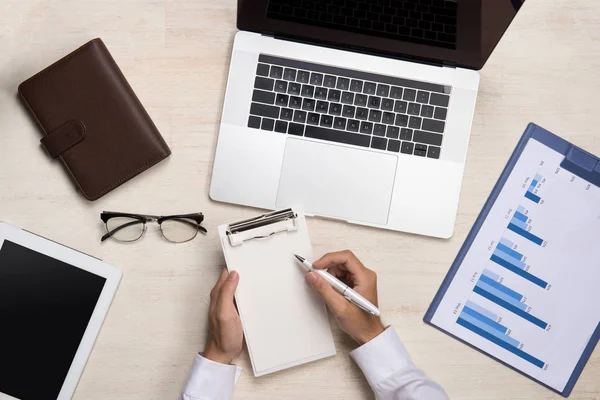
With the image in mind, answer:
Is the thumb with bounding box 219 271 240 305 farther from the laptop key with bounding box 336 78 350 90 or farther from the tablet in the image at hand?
the laptop key with bounding box 336 78 350 90

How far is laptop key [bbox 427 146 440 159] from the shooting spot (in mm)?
1062

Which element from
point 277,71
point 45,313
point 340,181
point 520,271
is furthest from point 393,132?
point 45,313

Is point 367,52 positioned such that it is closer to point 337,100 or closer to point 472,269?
point 337,100

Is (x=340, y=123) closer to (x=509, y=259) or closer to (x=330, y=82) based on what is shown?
(x=330, y=82)

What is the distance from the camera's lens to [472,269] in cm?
109

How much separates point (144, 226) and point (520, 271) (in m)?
0.68

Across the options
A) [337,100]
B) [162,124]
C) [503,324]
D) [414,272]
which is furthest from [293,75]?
[503,324]

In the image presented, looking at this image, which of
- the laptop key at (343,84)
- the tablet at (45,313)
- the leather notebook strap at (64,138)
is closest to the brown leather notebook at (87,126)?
the leather notebook strap at (64,138)

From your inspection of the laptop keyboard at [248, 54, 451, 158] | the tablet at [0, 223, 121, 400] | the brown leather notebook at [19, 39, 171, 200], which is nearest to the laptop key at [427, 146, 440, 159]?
the laptop keyboard at [248, 54, 451, 158]

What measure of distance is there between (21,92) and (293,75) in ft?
1.54

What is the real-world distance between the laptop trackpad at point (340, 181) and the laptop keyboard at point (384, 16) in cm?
21

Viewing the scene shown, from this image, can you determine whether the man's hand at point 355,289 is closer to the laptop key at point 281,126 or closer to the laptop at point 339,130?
the laptop at point 339,130

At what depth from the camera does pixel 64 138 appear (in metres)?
1.03

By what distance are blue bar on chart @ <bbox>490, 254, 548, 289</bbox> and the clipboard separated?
1.09 feet
